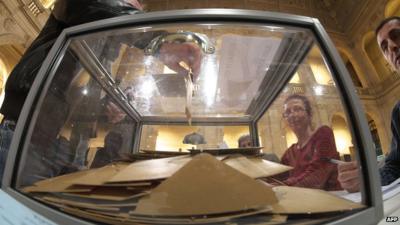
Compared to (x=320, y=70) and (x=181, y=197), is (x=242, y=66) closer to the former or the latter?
(x=320, y=70)

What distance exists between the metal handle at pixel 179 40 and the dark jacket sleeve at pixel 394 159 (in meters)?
0.68

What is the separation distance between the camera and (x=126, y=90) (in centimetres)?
74

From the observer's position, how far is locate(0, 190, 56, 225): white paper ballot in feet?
1.06

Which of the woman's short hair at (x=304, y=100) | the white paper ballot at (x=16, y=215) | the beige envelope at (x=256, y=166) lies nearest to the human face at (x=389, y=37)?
the woman's short hair at (x=304, y=100)

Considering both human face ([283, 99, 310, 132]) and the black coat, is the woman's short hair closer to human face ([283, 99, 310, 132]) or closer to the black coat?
human face ([283, 99, 310, 132])

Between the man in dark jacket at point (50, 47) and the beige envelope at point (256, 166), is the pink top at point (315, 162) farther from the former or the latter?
the man in dark jacket at point (50, 47)

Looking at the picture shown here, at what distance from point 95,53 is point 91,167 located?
1.06 feet

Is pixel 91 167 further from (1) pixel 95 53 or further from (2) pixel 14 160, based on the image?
(1) pixel 95 53

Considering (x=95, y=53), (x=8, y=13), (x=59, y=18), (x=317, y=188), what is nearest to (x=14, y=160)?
(x=95, y=53)

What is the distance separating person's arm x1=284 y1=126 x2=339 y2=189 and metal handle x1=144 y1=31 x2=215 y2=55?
0.40m

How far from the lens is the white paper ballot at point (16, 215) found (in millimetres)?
323

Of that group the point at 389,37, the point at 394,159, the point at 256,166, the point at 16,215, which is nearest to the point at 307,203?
the point at 256,166

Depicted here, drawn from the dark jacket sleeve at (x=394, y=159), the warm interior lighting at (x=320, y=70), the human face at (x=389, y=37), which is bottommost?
the dark jacket sleeve at (x=394, y=159)

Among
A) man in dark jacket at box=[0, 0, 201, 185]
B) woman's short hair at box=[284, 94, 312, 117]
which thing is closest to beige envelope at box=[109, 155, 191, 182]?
man in dark jacket at box=[0, 0, 201, 185]
